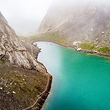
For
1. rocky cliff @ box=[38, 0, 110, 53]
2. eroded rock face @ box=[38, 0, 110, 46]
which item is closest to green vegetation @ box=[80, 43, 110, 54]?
rocky cliff @ box=[38, 0, 110, 53]

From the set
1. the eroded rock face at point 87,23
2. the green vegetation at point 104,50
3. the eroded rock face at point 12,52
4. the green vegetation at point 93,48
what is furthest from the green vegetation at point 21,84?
the eroded rock face at point 87,23

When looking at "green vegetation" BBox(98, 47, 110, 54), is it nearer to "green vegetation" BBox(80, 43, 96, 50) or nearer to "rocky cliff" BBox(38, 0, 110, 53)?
"rocky cliff" BBox(38, 0, 110, 53)

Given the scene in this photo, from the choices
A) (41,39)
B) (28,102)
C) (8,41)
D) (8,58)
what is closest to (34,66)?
(8,58)

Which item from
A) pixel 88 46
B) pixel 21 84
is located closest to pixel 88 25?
pixel 88 46

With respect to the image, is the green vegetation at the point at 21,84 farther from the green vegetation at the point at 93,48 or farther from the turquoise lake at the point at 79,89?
the green vegetation at the point at 93,48

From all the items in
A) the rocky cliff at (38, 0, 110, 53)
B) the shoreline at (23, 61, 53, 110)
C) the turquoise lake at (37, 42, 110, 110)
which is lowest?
the shoreline at (23, 61, 53, 110)

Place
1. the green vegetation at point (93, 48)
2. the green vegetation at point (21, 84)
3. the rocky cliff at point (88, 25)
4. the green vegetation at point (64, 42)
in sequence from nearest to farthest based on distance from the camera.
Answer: the green vegetation at point (21, 84) → the green vegetation at point (93, 48) → the green vegetation at point (64, 42) → the rocky cliff at point (88, 25)

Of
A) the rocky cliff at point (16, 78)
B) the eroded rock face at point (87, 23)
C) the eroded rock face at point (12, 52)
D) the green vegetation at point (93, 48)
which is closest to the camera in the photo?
the rocky cliff at point (16, 78)

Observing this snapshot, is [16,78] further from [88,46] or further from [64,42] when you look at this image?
[64,42]
